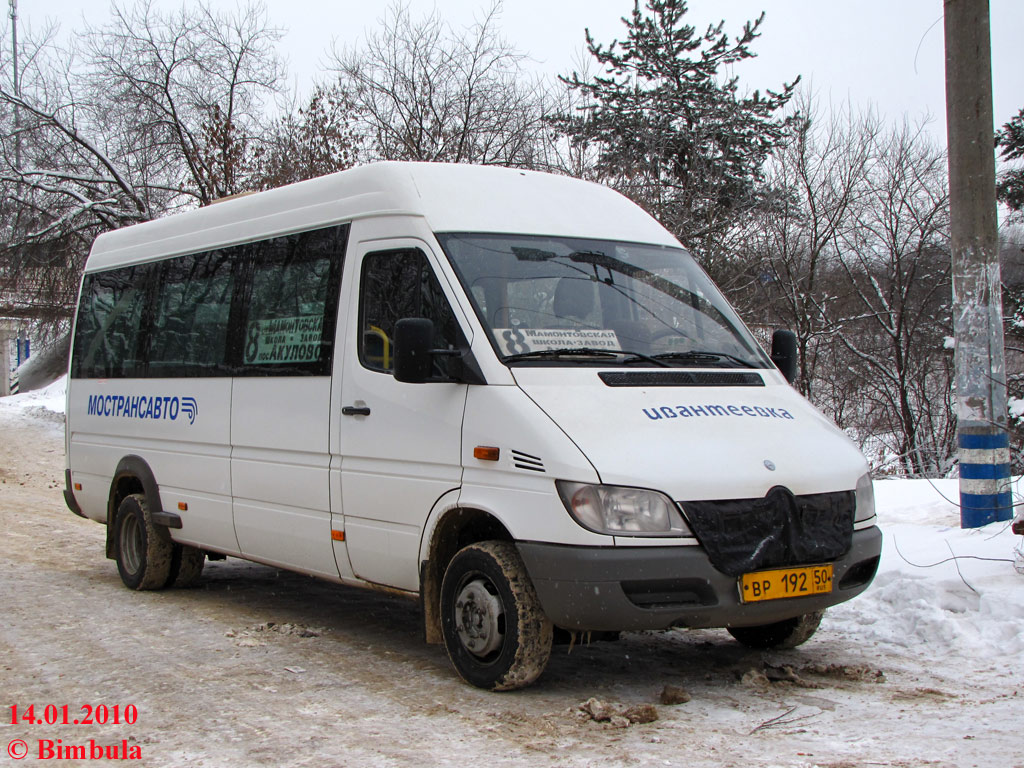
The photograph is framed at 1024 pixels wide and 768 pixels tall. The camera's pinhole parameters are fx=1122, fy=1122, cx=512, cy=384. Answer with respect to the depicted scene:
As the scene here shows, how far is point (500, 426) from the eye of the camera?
17.1ft

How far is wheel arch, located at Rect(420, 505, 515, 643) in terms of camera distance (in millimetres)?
5535

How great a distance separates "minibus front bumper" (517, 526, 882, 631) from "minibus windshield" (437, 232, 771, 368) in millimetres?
1042

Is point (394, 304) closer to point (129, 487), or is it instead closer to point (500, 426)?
point (500, 426)

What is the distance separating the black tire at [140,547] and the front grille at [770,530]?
483cm

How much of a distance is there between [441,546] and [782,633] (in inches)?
77.2

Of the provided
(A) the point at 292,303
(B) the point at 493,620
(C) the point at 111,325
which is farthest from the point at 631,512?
(C) the point at 111,325

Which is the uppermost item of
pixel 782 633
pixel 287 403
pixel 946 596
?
pixel 287 403

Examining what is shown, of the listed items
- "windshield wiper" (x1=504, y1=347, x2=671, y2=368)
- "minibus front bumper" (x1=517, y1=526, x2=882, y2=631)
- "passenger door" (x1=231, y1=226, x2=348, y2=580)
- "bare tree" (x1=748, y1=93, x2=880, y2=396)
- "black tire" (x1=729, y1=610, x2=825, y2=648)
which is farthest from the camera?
"bare tree" (x1=748, y1=93, x2=880, y2=396)

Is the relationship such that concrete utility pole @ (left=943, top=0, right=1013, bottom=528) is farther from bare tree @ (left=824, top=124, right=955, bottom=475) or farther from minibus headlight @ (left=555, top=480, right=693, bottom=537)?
bare tree @ (left=824, top=124, right=955, bottom=475)

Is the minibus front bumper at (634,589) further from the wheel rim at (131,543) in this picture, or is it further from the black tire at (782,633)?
the wheel rim at (131,543)

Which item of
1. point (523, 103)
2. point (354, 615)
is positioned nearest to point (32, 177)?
point (523, 103)

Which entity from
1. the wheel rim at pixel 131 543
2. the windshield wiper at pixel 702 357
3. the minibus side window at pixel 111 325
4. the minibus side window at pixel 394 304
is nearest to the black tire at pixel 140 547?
the wheel rim at pixel 131 543

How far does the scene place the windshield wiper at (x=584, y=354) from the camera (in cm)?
542

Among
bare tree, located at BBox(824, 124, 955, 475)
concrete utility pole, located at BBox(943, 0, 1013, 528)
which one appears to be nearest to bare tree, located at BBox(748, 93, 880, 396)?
bare tree, located at BBox(824, 124, 955, 475)
